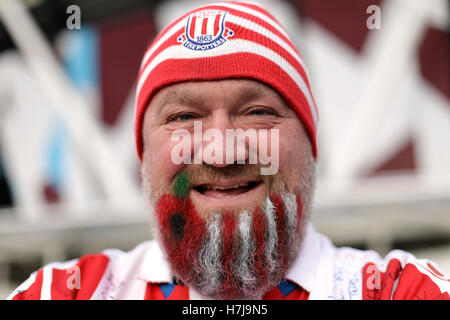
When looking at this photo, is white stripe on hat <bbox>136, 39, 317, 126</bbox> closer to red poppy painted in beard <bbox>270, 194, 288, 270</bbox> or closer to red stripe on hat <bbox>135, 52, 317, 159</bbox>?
red stripe on hat <bbox>135, 52, 317, 159</bbox>

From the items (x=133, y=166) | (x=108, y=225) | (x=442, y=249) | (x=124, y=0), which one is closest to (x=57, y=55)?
(x=124, y=0)

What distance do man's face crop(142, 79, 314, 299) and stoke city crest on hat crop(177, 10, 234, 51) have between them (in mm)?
142

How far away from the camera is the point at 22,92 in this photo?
5832mm

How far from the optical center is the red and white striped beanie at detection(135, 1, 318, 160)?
47.6 inches

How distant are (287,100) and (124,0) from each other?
200 inches

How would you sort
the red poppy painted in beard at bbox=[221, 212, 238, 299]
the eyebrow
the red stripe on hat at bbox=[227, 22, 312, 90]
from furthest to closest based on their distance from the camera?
the red stripe on hat at bbox=[227, 22, 312, 90]
the eyebrow
the red poppy painted in beard at bbox=[221, 212, 238, 299]

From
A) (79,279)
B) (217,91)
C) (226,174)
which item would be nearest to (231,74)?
(217,91)

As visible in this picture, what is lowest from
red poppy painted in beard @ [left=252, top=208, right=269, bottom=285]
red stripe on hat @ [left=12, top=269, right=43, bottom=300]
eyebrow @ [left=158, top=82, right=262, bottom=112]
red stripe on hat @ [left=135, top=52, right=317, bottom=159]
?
red stripe on hat @ [left=12, top=269, right=43, bottom=300]

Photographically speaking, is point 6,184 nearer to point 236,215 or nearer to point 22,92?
point 22,92

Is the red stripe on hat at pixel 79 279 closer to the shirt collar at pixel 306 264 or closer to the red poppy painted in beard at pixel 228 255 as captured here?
the red poppy painted in beard at pixel 228 255

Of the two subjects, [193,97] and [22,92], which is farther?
Answer: [22,92]

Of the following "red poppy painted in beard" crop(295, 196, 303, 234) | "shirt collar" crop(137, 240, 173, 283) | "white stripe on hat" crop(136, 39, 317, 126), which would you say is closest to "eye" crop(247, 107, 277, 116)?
"white stripe on hat" crop(136, 39, 317, 126)

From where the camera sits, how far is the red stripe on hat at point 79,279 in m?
1.18

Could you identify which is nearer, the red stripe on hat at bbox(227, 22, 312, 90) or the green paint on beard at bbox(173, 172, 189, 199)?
the green paint on beard at bbox(173, 172, 189, 199)
